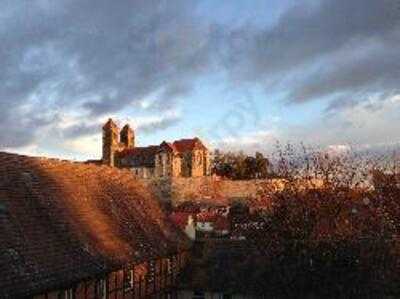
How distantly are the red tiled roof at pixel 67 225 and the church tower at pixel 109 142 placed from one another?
70.8 meters

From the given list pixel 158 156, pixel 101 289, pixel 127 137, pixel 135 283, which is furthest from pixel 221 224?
pixel 127 137

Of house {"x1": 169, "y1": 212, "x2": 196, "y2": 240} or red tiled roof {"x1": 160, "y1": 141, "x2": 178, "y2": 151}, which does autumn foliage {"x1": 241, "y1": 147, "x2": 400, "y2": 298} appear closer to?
house {"x1": 169, "y1": 212, "x2": 196, "y2": 240}

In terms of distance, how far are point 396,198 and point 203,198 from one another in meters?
44.8

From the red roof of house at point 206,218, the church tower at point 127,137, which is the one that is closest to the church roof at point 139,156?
the church tower at point 127,137

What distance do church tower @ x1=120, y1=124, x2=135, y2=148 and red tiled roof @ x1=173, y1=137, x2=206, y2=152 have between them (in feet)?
31.4

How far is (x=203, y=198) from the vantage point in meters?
89.9

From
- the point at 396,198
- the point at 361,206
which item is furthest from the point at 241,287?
the point at 396,198

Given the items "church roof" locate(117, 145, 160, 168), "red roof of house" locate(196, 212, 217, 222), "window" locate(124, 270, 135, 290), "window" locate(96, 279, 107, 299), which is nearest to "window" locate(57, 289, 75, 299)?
"window" locate(96, 279, 107, 299)

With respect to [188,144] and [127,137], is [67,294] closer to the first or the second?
[188,144]

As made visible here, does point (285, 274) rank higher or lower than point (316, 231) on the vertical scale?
lower

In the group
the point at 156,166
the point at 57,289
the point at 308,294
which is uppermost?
the point at 156,166

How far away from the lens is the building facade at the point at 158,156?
10269 centimetres

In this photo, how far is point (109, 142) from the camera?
352ft

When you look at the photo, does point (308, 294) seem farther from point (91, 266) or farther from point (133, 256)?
point (91, 266)
